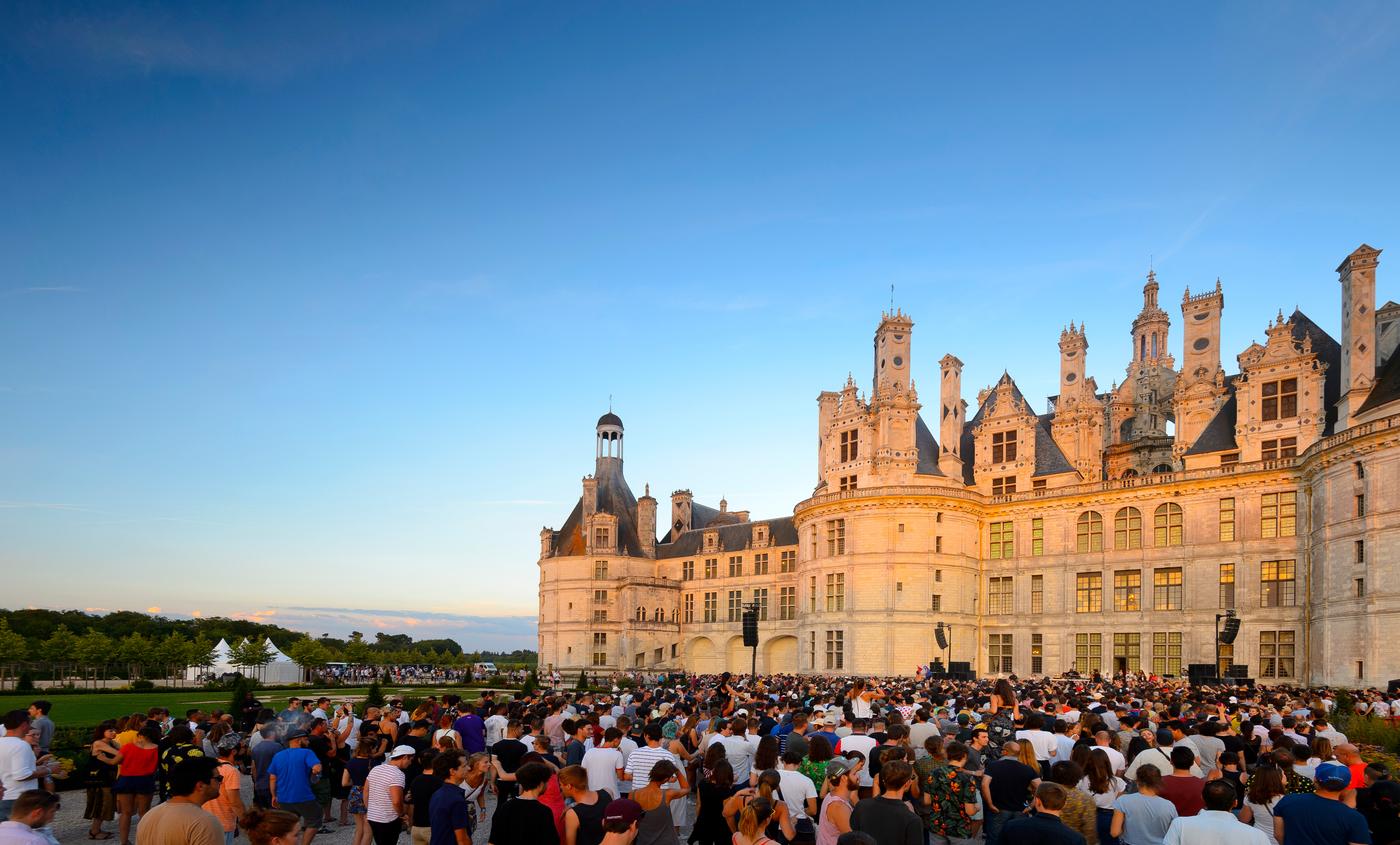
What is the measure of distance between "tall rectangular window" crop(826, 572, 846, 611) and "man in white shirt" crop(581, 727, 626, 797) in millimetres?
45002

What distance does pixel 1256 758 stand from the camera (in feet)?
45.5

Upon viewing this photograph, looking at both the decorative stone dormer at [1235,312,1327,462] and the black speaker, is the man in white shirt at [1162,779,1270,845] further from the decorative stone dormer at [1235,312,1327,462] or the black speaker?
the decorative stone dormer at [1235,312,1327,462]

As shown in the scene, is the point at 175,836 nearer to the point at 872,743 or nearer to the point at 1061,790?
the point at 1061,790

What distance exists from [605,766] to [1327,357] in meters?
48.3

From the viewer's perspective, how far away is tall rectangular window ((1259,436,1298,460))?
4600 cm

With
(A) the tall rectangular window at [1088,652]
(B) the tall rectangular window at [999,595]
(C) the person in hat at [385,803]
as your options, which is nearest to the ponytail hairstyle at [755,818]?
(C) the person in hat at [385,803]

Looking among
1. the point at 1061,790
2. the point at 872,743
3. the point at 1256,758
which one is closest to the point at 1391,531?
the point at 1256,758

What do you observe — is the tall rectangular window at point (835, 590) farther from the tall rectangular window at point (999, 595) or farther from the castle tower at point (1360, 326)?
the castle tower at point (1360, 326)

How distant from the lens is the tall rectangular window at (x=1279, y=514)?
45.5m

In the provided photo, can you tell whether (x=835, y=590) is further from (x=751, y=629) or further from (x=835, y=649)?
(x=751, y=629)

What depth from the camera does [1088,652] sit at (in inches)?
2032

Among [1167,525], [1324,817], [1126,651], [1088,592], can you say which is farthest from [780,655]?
[1324,817]

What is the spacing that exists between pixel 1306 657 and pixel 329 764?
44575mm

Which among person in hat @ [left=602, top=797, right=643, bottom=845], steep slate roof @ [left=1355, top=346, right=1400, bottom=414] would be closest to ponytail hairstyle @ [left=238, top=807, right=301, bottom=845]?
person in hat @ [left=602, top=797, right=643, bottom=845]
